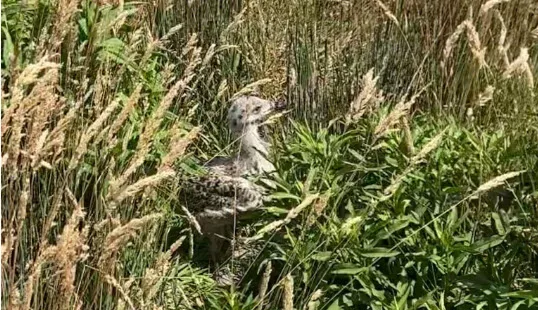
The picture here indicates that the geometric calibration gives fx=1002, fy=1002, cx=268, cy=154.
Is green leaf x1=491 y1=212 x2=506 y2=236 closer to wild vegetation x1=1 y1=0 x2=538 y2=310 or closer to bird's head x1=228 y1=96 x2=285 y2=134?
wild vegetation x1=1 y1=0 x2=538 y2=310

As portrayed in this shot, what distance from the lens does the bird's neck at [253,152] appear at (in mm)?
4090

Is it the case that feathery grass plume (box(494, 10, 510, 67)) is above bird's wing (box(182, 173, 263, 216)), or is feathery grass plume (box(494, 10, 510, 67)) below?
above

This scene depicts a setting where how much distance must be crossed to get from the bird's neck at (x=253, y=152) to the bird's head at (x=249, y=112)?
0.03 metres

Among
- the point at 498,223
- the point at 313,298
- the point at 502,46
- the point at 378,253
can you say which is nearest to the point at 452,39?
the point at 502,46

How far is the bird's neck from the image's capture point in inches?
161

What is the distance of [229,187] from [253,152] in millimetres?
362

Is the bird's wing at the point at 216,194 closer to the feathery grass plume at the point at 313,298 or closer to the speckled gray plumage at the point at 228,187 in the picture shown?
the speckled gray plumage at the point at 228,187

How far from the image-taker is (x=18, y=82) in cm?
208

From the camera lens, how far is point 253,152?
4.16 meters

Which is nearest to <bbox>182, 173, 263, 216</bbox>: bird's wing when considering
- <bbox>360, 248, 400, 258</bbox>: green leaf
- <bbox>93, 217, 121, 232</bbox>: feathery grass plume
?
<bbox>360, 248, 400, 258</bbox>: green leaf

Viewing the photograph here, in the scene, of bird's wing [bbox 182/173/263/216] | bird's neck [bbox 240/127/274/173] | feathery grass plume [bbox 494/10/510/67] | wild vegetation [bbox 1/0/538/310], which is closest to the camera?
wild vegetation [bbox 1/0/538/310]

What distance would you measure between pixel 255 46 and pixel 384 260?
230 centimetres

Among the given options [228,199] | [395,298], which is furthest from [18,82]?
[228,199]

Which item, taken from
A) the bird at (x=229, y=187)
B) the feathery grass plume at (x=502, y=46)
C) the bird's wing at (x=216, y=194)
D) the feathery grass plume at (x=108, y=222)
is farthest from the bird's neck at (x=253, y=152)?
the feathery grass plume at (x=108, y=222)
